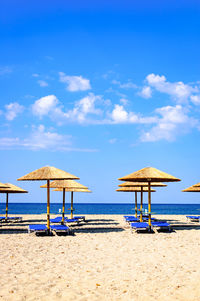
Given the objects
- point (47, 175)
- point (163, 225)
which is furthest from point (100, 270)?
point (163, 225)

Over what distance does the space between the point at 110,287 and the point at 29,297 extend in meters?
1.37

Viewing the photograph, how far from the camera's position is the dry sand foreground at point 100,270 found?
15.5ft

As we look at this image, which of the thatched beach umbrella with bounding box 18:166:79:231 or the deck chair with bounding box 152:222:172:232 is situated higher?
the thatched beach umbrella with bounding box 18:166:79:231

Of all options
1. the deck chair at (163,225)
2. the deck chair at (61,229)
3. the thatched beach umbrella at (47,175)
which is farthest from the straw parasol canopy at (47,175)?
the deck chair at (163,225)

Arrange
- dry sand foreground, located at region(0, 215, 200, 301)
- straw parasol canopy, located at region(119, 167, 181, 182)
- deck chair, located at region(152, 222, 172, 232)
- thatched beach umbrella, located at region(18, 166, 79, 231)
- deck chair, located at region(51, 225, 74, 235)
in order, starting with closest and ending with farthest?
1. dry sand foreground, located at region(0, 215, 200, 301)
2. thatched beach umbrella, located at region(18, 166, 79, 231)
3. deck chair, located at region(51, 225, 74, 235)
4. straw parasol canopy, located at region(119, 167, 181, 182)
5. deck chair, located at region(152, 222, 172, 232)

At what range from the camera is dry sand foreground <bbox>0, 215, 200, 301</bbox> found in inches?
185

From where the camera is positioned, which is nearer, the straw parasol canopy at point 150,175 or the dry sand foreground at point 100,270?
the dry sand foreground at point 100,270

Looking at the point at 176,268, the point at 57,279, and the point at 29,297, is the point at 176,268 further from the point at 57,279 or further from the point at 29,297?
the point at 29,297

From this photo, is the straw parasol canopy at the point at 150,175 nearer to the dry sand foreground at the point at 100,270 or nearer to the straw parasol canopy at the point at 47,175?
the straw parasol canopy at the point at 47,175

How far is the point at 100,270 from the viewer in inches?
240

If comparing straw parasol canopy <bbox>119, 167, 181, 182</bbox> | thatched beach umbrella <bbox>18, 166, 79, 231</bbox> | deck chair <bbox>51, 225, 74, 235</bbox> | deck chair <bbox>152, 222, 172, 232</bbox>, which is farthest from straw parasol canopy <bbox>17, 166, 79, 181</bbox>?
deck chair <bbox>152, 222, 172, 232</bbox>

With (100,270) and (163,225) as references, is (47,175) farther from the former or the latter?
(100,270)

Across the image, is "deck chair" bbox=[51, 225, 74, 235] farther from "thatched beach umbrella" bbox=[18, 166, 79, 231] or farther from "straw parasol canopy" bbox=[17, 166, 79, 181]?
"straw parasol canopy" bbox=[17, 166, 79, 181]

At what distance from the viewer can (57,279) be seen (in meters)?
5.45
